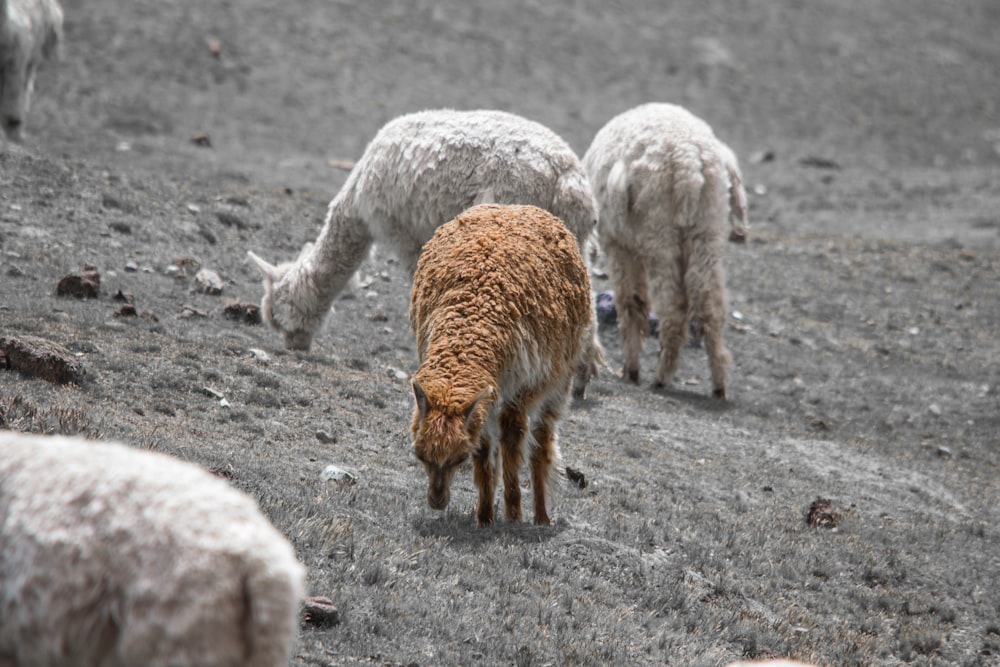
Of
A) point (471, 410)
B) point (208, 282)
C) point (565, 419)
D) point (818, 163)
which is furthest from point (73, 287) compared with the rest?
point (818, 163)

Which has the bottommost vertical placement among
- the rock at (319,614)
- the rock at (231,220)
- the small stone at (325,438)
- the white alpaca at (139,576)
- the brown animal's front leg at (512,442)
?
the small stone at (325,438)

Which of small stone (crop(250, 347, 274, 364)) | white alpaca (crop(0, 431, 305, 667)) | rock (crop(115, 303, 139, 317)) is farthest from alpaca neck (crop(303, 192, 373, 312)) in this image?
white alpaca (crop(0, 431, 305, 667))

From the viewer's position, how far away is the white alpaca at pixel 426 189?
9773mm

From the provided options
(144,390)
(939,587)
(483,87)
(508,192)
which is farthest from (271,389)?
(483,87)

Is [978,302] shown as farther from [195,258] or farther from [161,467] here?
[161,467]

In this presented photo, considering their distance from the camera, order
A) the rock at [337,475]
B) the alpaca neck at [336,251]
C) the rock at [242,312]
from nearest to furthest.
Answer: the rock at [337,475] → the alpaca neck at [336,251] → the rock at [242,312]

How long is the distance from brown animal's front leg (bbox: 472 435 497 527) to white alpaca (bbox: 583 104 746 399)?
600cm

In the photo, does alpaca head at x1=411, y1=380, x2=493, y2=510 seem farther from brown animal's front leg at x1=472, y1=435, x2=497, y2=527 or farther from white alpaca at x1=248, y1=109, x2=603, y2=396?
white alpaca at x1=248, y1=109, x2=603, y2=396

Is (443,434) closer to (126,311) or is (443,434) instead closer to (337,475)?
(337,475)

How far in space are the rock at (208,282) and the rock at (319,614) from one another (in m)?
7.59

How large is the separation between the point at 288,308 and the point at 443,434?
17.0 ft

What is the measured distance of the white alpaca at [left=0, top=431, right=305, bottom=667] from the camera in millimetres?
2891

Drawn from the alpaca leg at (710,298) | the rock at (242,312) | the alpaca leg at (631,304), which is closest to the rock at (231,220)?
the rock at (242,312)

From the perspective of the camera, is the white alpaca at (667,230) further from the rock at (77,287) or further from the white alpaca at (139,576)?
the white alpaca at (139,576)
